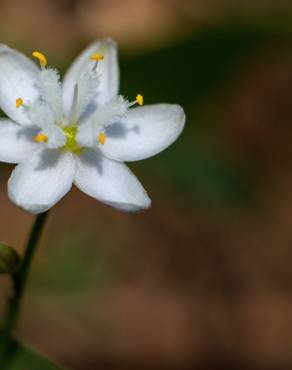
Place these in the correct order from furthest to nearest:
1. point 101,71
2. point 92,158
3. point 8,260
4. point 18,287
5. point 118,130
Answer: point 101,71, point 118,130, point 92,158, point 18,287, point 8,260

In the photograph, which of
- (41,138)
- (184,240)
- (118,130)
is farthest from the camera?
(184,240)

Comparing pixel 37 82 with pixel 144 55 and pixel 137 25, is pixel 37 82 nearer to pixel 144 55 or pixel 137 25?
pixel 144 55

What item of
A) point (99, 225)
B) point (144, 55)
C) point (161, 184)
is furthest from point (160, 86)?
point (99, 225)

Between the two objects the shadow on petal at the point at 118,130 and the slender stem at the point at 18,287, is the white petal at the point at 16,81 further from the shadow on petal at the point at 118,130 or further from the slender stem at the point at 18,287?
the slender stem at the point at 18,287

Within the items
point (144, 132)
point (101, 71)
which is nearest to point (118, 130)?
point (144, 132)

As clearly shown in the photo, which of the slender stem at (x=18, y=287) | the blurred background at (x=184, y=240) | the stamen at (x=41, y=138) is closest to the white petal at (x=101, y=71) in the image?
the stamen at (x=41, y=138)

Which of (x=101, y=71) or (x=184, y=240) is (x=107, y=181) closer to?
(x=101, y=71)

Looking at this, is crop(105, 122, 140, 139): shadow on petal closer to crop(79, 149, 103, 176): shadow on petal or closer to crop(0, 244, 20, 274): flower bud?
crop(79, 149, 103, 176): shadow on petal
